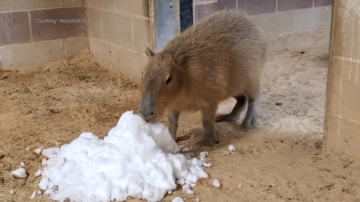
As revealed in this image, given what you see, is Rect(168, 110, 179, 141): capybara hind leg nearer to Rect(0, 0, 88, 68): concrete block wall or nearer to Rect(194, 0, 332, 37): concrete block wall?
Rect(194, 0, 332, 37): concrete block wall

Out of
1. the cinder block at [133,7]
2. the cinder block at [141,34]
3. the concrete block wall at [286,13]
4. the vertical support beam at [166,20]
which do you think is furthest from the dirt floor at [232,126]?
the cinder block at [133,7]

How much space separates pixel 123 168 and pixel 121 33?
272cm

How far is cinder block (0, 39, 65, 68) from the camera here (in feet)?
18.0

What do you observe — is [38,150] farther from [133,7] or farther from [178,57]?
[133,7]

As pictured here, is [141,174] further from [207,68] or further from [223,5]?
[223,5]

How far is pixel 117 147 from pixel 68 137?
36.6 inches

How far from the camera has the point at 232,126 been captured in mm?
3873

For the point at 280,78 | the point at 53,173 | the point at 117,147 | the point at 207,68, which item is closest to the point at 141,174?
the point at 117,147

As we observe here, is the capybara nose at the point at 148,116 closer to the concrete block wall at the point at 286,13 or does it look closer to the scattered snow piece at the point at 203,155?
the scattered snow piece at the point at 203,155

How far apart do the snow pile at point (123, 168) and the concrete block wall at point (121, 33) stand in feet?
5.81

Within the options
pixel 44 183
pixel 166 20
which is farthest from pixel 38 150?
pixel 166 20

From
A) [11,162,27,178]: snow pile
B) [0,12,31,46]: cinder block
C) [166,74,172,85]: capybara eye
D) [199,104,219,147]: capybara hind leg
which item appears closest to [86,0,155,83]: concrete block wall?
[0,12,31,46]: cinder block

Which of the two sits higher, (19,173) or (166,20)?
(166,20)

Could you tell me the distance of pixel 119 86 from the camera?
5055 mm
